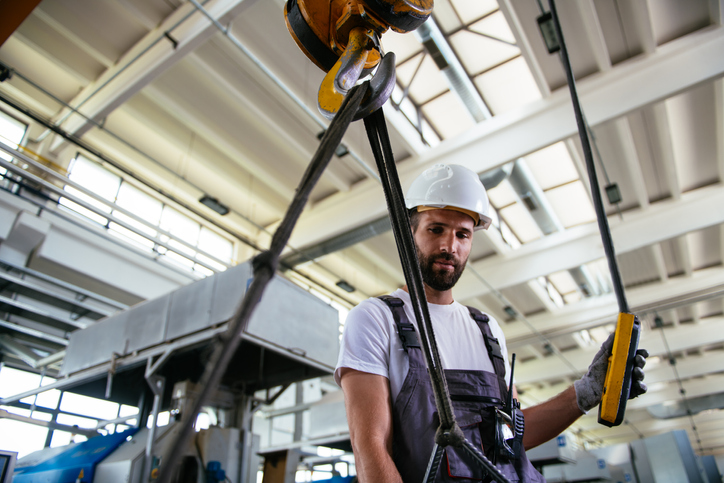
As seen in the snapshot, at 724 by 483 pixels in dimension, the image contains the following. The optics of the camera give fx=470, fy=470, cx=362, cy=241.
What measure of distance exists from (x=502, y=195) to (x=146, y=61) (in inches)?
245

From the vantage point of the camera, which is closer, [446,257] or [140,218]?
[446,257]

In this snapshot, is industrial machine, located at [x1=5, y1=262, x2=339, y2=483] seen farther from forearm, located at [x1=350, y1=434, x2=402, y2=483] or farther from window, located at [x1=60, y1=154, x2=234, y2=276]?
window, located at [x1=60, y1=154, x2=234, y2=276]

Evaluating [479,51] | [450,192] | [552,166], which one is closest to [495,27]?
[479,51]

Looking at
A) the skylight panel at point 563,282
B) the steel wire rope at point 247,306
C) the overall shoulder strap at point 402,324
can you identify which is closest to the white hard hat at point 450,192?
the overall shoulder strap at point 402,324

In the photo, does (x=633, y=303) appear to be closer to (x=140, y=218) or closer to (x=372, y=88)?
(x=140, y=218)

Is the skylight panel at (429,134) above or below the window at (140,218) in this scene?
above

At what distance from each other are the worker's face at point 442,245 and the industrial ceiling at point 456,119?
180 inches

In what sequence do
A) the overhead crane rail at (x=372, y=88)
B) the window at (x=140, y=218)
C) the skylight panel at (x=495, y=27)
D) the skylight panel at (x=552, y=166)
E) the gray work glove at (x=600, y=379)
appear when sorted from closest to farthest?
the overhead crane rail at (x=372, y=88)
the gray work glove at (x=600, y=379)
the skylight panel at (x=495, y=27)
the window at (x=140, y=218)
the skylight panel at (x=552, y=166)

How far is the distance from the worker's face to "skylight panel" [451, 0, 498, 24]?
17.7ft

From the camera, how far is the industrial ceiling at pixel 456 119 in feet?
19.4

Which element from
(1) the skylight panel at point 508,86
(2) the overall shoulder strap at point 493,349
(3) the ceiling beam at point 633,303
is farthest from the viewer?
(3) the ceiling beam at point 633,303

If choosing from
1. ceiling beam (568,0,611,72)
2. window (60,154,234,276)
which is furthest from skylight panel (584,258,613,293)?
window (60,154,234,276)

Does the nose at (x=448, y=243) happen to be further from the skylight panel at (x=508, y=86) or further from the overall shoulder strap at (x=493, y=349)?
the skylight panel at (x=508, y=86)

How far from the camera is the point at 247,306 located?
0.46 metres
